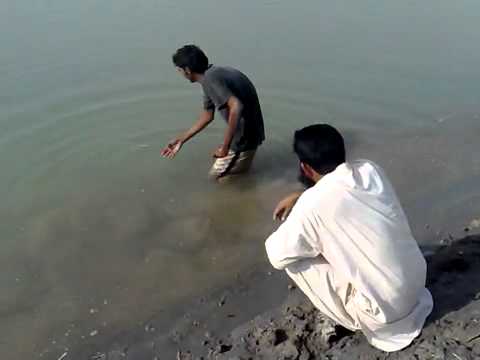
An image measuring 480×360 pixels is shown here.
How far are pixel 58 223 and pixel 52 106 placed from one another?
2.26 m

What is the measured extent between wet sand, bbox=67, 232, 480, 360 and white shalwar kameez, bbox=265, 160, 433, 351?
A: 0.15m

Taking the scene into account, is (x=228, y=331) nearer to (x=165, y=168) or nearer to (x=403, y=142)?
(x=165, y=168)

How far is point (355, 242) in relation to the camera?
286 centimetres

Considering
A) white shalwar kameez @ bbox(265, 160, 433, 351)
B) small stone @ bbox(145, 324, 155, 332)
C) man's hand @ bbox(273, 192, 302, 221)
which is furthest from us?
small stone @ bbox(145, 324, 155, 332)

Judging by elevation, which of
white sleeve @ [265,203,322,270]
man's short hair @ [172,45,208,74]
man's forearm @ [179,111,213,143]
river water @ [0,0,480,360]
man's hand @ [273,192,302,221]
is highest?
man's short hair @ [172,45,208,74]

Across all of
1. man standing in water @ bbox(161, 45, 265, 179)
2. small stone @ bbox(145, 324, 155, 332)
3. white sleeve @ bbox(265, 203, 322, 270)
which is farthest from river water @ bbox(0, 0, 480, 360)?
white sleeve @ bbox(265, 203, 322, 270)

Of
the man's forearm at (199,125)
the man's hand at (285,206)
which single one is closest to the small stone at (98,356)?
the man's hand at (285,206)

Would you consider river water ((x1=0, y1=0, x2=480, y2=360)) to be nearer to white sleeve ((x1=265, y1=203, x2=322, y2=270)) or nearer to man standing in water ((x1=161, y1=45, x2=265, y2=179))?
man standing in water ((x1=161, y1=45, x2=265, y2=179))

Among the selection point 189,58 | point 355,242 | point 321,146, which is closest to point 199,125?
point 189,58

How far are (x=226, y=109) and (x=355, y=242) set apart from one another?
8.26ft

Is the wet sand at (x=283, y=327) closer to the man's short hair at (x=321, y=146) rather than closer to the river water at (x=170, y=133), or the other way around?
the river water at (x=170, y=133)

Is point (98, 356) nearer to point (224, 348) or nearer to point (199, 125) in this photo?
point (224, 348)

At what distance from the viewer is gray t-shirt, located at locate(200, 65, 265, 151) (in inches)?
194

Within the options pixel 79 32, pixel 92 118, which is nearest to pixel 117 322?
pixel 92 118
